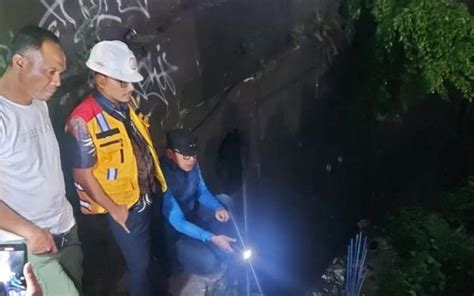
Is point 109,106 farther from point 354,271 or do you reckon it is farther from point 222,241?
point 354,271

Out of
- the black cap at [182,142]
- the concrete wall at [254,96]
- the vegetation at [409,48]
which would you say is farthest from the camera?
the vegetation at [409,48]

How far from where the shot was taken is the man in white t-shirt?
3.07 metres

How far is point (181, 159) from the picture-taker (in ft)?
12.5

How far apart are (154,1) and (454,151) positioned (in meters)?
4.26

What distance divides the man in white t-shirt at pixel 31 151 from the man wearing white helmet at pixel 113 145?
0.14m

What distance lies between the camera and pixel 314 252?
6988 mm

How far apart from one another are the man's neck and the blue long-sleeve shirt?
0.87m

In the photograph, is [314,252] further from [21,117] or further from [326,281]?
[21,117]

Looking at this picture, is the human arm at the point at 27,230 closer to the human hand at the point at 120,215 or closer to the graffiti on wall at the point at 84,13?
the human hand at the point at 120,215

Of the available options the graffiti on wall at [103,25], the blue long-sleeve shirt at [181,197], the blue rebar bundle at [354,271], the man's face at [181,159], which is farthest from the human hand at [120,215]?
the blue rebar bundle at [354,271]

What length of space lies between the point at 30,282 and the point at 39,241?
150 mm

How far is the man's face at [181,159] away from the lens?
3.80m

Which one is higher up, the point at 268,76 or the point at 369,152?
the point at 268,76

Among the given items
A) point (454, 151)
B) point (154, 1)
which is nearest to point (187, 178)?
point (154, 1)
